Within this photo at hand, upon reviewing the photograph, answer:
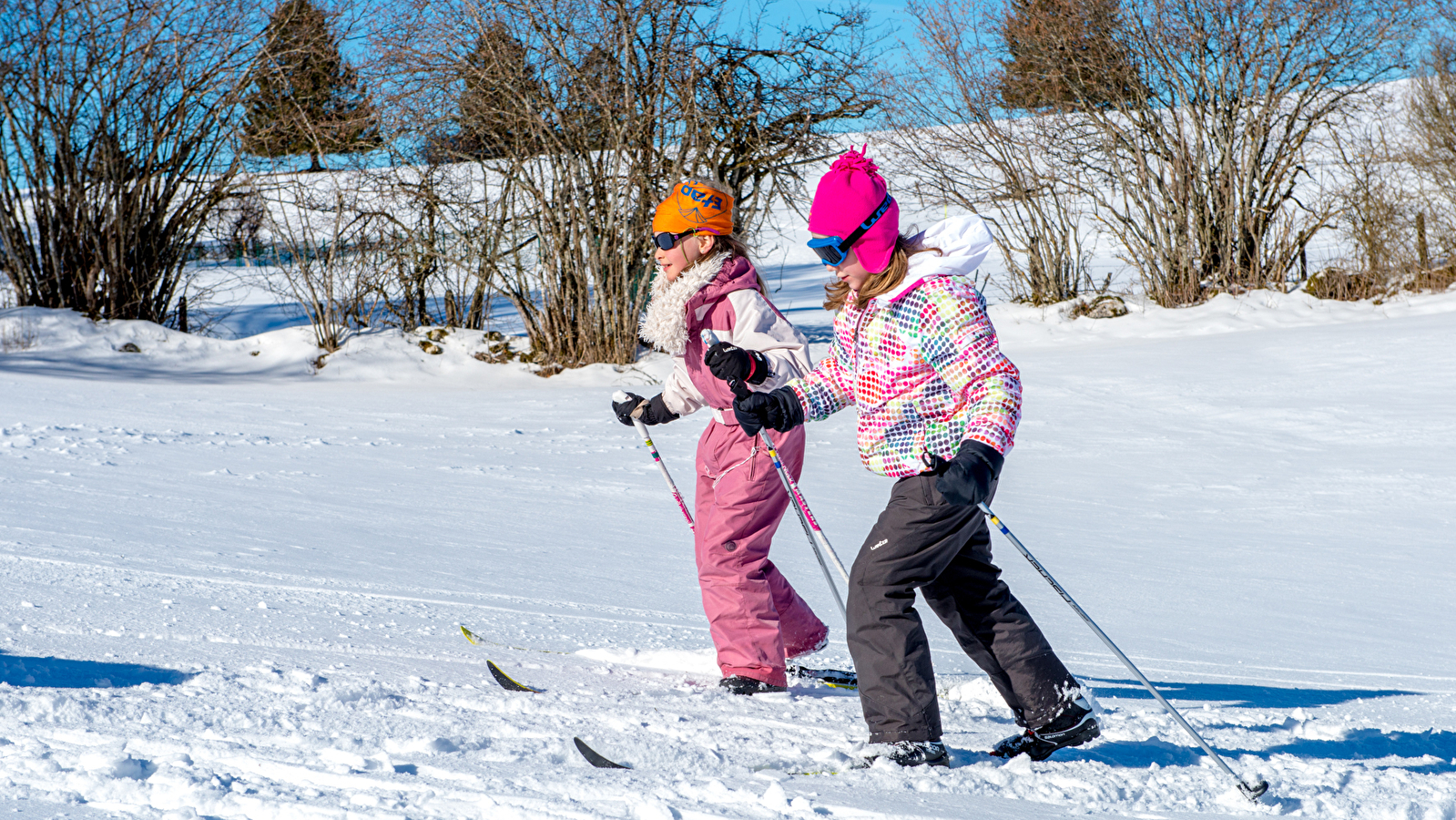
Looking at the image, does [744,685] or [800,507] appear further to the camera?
[744,685]

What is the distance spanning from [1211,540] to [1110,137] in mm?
11095

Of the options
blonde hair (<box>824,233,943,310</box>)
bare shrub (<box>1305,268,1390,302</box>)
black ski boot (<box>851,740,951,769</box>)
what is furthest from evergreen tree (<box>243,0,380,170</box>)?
bare shrub (<box>1305,268,1390,302</box>)

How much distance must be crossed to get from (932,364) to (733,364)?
0.54m

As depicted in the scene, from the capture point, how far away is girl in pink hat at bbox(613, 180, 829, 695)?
3.10 m

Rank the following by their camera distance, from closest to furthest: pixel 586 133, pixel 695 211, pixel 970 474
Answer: pixel 970 474, pixel 695 211, pixel 586 133

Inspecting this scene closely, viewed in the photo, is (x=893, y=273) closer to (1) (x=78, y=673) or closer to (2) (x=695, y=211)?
(2) (x=695, y=211)

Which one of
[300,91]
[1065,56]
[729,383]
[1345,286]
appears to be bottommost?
[729,383]

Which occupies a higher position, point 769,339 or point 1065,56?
point 1065,56

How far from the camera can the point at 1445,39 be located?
15.5 m

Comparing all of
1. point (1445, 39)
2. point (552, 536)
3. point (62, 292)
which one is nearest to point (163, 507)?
point (552, 536)

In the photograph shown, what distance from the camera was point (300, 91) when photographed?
13367 millimetres

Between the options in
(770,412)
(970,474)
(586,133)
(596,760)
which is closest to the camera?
A: (970,474)

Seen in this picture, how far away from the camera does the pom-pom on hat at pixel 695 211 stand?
321 cm

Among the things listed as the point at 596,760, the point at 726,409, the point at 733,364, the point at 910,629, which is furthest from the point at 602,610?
the point at 910,629
